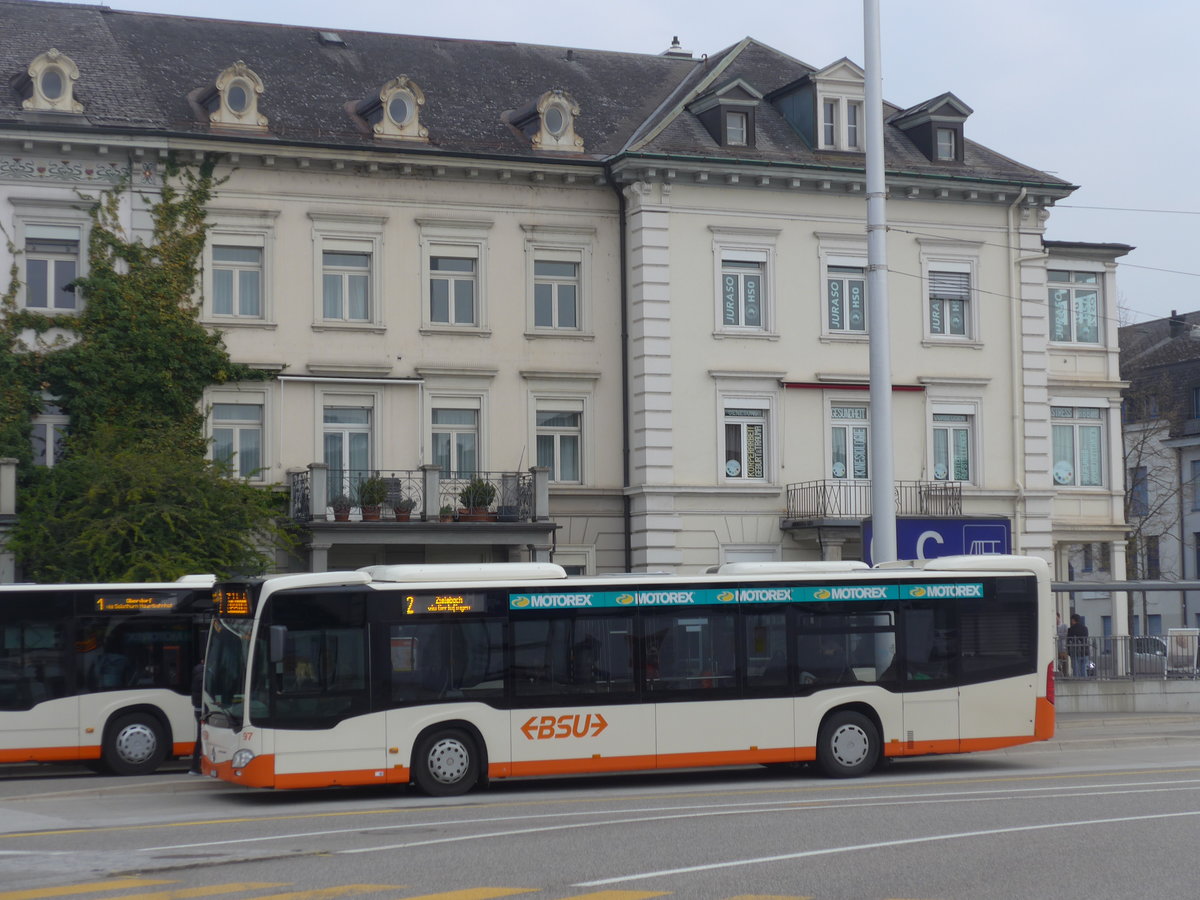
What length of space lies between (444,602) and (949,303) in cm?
2182

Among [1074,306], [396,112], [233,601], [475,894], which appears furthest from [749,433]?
[475,894]

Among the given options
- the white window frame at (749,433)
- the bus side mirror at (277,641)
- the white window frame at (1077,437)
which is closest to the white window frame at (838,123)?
the white window frame at (749,433)

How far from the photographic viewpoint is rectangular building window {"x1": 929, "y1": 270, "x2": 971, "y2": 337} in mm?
38844

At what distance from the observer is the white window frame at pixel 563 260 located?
36.6 metres

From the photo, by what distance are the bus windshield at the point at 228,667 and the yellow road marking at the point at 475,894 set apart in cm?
812

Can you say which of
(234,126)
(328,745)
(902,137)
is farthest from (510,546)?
(328,745)

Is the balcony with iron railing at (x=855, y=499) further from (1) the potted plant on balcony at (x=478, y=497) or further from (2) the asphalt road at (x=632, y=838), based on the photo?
(2) the asphalt road at (x=632, y=838)

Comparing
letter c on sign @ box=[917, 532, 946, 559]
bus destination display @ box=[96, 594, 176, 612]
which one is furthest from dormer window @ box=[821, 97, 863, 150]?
bus destination display @ box=[96, 594, 176, 612]

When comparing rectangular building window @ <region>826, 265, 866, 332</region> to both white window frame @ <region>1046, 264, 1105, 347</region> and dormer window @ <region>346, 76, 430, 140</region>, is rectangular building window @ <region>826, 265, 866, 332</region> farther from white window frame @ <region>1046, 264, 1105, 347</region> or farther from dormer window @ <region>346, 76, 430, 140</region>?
dormer window @ <region>346, 76, 430, 140</region>

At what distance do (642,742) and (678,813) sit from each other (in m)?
3.90

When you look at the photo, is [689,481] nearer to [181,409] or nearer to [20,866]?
[181,409]

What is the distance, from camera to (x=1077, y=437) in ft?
136

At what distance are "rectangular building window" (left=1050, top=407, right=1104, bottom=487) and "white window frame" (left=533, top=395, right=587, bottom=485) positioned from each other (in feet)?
38.8

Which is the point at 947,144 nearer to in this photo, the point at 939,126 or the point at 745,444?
the point at 939,126
